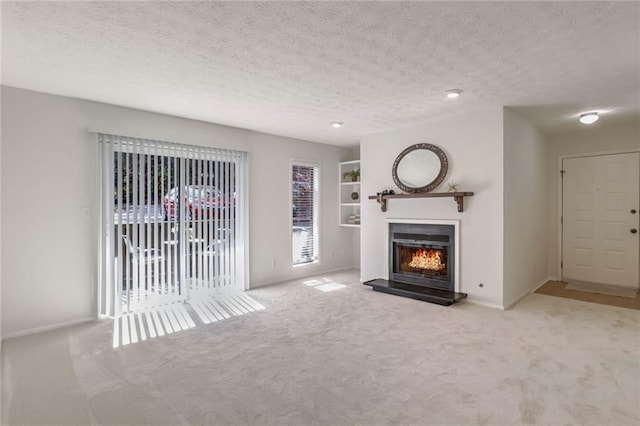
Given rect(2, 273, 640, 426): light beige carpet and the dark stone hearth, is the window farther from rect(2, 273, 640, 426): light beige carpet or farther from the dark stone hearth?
rect(2, 273, 640, 426): light beige carpet

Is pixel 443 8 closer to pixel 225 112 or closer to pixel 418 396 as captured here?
pixel 418 396

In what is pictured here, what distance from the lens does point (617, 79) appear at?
10.3 feet

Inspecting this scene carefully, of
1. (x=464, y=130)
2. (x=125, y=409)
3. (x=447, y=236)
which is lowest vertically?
(x=125, y=409)

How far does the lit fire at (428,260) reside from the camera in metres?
4.66

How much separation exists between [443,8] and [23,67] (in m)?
3.36

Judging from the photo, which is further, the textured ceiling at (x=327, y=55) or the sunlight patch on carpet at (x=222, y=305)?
the sunlight patch on carpet at (x=222, y=305)

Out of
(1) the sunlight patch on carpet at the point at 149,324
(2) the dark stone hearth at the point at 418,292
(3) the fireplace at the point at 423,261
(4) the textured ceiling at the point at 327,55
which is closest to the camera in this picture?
(4) the textured ceiling at the point at 327,55

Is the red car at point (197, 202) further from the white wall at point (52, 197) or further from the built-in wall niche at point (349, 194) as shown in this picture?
the built-in wall niche at point (349, 194)

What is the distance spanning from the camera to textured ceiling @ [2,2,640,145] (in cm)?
204

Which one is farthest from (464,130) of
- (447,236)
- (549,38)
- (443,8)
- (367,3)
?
(367,3)

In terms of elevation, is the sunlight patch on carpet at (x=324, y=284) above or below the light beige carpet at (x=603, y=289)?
below

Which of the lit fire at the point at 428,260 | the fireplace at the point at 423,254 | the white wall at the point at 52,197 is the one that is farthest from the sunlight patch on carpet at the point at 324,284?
the white wall at the point at 52,197

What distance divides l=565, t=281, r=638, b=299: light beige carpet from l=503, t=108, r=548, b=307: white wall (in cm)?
43

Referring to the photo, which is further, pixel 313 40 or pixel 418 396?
pixel 313 40
